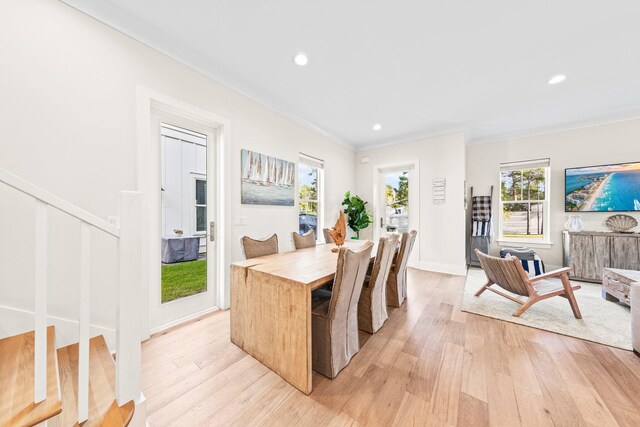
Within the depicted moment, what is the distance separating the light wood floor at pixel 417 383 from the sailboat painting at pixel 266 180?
158 cm

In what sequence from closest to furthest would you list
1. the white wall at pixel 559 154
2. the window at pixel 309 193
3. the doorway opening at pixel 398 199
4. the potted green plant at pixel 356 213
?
the white wall at pixel 559 154
the window at pixel 309 193
the doorway opening at pixel 398 199
the potted green plant at pixel 356 213

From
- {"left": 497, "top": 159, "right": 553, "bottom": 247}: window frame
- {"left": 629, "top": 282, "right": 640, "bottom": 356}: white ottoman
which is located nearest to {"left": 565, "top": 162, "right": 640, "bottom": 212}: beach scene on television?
{"left": 497, "top": 159, "right": 553, "bottom": 247}: window frame

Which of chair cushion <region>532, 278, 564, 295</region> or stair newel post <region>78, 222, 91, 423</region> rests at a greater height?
stair newel post <region>78, 222, 91, 423</region>

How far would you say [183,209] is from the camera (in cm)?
251

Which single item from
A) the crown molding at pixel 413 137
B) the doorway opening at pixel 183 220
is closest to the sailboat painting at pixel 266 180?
the doorway opening at pixel 183 220

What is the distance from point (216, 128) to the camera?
2631mm

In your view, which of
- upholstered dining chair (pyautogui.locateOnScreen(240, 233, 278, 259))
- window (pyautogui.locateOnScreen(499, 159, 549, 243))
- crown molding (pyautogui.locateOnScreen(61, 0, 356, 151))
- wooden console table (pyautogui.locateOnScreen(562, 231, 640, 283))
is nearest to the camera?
crown molding (pyautogui.locateOnScreen(61, 0, 356, 151))

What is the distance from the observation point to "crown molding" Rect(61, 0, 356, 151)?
174 cm

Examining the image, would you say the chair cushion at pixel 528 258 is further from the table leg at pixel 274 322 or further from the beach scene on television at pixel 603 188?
the table leg at pixel 274 322

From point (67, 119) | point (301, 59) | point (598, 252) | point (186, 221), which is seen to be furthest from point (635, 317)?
point (67, 119)

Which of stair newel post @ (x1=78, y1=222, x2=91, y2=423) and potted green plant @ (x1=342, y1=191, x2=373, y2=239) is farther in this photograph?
potted green plant @ (x1=342, y1=191, x2=373, y2=239)

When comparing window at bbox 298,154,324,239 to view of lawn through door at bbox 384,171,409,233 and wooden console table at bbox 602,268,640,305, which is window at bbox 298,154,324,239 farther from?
wooden console table at bbox 602,268,640,305

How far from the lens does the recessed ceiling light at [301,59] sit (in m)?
2.31

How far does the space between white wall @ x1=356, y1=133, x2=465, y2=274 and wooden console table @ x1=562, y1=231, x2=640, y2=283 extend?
1.56 m
